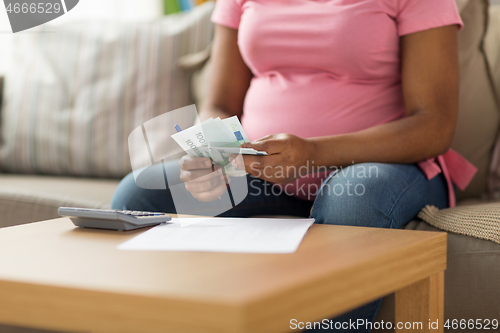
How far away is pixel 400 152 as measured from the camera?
87 cm

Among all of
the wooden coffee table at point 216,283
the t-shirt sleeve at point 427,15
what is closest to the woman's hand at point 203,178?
the wooden coffee table at point 216,283

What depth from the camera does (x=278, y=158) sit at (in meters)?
0.71

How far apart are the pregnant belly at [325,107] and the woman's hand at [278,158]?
181 mm

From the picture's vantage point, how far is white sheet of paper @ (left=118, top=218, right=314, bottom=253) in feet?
1.74

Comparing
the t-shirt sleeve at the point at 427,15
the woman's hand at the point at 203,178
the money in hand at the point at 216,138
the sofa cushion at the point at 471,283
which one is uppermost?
the t-shirt sleeve at the point at 427,15

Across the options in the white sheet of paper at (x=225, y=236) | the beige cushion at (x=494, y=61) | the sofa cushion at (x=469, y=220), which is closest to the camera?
the white sheet of paper at (x=225, y=236)

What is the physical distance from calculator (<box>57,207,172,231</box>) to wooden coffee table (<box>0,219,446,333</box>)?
6cm

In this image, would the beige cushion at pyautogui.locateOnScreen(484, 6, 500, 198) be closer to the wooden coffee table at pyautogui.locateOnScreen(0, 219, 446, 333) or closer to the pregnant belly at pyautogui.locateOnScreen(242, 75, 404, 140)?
the pregnant belly at pyautogui.locateOnScreen(242, 75, 404, 140)

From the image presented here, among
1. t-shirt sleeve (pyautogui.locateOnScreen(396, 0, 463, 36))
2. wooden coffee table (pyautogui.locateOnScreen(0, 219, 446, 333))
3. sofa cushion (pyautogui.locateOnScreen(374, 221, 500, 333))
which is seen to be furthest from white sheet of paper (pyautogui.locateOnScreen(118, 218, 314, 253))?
t-shirt sleeve (pyautogui.locateOnScreen(396, 0, 463, 36))

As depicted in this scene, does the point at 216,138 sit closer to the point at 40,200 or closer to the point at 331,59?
the point at 331,59

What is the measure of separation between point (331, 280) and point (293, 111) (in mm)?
603

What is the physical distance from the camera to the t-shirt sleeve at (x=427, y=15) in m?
0.90

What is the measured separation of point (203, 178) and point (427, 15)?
584mm

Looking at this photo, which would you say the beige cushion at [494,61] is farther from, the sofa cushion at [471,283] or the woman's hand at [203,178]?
the woman's hand at [203,178]
